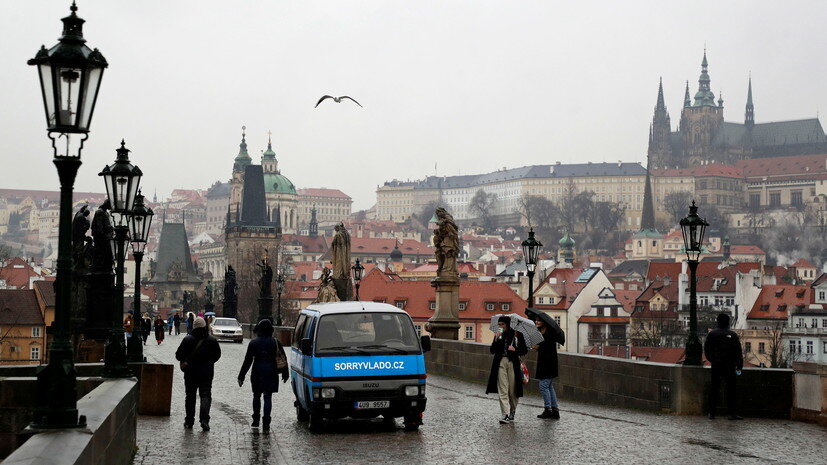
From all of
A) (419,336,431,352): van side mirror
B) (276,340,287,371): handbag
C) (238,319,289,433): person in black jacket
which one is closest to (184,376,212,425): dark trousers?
(238,319,289,433): person in black jacket

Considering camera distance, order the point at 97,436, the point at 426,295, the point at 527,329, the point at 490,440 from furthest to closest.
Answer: the point at 426,295 < the point at 527,329 < the point at 490,440 < the point at 97,436

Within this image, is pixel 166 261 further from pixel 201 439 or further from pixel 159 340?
pixel 201 439

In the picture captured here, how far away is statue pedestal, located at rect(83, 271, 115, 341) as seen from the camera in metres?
20.7

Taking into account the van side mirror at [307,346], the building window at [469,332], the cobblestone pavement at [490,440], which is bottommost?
the building window at [469,332]

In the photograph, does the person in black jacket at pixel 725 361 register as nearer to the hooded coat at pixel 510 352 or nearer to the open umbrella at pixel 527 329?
the open umbrella at pixel 527 329

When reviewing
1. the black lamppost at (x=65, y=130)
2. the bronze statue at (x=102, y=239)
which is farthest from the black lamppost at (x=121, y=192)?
the black lamppost at (x=65, y=130)

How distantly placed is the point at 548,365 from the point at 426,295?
76.0 m

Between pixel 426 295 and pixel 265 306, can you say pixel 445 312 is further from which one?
pixel 426 295

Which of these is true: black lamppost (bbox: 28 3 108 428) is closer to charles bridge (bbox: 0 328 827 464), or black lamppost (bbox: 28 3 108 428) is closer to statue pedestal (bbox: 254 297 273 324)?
charles bridge (bbox: 0 328 827 464)

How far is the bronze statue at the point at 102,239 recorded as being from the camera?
21188 mm

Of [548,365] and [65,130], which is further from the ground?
[65,130]

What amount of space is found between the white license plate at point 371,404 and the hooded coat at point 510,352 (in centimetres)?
157

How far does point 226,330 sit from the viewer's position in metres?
45.7

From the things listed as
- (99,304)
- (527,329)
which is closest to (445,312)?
(99,304)
